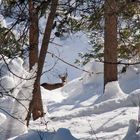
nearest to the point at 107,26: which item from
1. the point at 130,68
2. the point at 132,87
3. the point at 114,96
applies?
the point at 114,96

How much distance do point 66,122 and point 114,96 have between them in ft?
11.0

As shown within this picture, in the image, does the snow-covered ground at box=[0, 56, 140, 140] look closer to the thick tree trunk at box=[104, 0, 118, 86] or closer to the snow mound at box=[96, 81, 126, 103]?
the snow mound at box=[96, 81, 126, 103]

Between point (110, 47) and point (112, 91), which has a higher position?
point (110, 47)

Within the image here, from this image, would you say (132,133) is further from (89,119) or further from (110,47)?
(110,47)

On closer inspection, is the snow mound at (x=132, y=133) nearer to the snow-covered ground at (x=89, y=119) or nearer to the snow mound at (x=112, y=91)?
the snow-covered ground at (x=89, y=119)

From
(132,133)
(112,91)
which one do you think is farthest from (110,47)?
(132,133)

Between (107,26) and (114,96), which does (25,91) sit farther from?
(107,26)

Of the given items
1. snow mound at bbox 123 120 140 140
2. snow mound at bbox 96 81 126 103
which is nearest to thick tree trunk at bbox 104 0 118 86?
snow mound at bbox 96 81 126 103

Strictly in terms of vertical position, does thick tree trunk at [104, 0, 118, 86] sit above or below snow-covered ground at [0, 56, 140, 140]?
above

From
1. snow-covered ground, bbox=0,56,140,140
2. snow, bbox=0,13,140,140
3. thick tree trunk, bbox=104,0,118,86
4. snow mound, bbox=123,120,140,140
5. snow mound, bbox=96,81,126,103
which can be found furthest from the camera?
thick tree trunk, bbox=104,0,118,86

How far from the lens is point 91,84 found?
2175 centimetres

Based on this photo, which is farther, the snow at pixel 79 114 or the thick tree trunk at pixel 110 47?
the thick tree trunk at pixel 110 47

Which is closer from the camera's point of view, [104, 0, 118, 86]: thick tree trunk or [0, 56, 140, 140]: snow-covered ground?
[0, 56, 140, 140]: snow-covered ground

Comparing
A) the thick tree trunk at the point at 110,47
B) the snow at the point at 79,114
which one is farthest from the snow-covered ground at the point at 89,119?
the thick tree trunk at the point at 110,47
